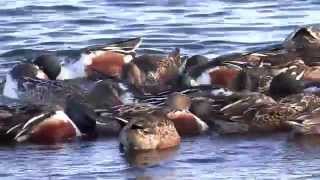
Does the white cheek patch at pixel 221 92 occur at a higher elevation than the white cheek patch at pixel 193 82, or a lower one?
higher

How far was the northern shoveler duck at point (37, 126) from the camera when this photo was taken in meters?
12.0

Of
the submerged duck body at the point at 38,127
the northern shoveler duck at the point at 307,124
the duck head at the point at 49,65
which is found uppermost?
the duck head at the point at 49,65

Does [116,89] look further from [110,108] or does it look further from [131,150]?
[131,150]

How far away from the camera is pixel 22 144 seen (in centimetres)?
1191

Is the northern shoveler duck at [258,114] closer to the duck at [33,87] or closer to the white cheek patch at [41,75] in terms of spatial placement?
the duck at [33,87]

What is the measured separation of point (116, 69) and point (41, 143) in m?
3.79

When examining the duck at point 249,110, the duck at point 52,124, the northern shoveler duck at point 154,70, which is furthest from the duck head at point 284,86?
the duck at point 52,124

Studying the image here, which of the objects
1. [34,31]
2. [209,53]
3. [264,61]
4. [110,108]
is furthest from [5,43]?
[110,108]

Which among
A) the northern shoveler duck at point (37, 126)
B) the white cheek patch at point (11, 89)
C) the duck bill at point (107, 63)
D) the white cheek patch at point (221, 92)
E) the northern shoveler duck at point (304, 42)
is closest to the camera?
the northern shoveler duck at point (37, 126)

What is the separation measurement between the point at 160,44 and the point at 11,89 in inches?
148

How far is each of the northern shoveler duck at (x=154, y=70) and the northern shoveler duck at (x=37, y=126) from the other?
2.39m

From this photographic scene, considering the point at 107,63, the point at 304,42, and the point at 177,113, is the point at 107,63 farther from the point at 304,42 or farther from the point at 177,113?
Answer: the point at 177,113

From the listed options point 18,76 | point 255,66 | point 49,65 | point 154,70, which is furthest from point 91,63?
point 255,66

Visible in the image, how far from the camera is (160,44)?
18062 millimetres
